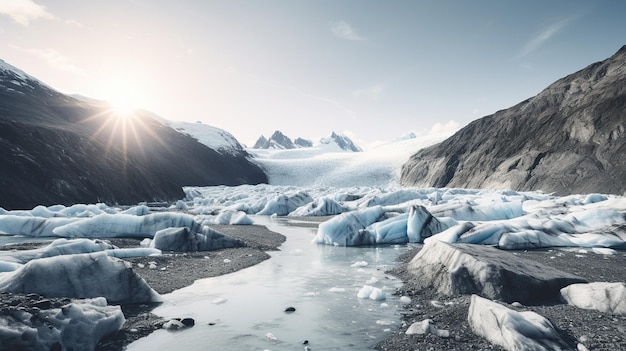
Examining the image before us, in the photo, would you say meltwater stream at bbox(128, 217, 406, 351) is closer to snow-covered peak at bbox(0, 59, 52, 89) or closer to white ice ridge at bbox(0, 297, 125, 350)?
white ice ridge at bbox(0, 297, 125, 350)

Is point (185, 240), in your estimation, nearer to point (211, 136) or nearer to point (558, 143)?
point (558, 143)

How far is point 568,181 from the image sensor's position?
36000 mm

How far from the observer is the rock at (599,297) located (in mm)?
5109

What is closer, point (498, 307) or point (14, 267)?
point (498, 307)

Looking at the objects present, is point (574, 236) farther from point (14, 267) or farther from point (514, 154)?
point (514, 154)

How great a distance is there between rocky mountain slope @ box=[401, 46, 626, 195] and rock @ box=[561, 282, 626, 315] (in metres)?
32.0

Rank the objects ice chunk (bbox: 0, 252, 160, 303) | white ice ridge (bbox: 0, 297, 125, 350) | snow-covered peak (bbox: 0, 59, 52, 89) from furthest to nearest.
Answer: snow-covered peak (bbox: 0, 59, 52, 89) → ice chunk (bbox: 0, 252, 160, 303) → white ice ridge (bbox: 0, 297, 125, 350)

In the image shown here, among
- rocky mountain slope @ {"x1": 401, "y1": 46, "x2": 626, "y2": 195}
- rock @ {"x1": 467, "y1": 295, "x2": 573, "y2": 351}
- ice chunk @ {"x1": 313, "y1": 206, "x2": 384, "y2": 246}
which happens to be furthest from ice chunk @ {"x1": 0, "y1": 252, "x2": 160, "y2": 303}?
rocky mountain slope @ {"x1": 401, "y1": 46, "x2": 626, "y2": 195}

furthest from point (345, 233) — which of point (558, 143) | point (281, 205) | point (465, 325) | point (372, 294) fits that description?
point (558, 143)

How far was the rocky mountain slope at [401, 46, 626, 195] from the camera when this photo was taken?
113ft

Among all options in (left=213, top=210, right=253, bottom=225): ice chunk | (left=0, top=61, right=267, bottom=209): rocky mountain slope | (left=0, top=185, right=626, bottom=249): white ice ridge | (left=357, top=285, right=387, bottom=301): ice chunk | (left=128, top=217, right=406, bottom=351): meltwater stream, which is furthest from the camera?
(left=0, top=61, right=267, bottom=209): rocky mountain slope

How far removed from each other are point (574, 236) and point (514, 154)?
40.5 metres

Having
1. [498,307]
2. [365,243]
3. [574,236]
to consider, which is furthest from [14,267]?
[574,236]

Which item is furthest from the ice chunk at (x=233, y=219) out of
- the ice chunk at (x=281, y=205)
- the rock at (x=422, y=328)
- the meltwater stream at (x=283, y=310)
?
the rock at (x=422, y=328)
